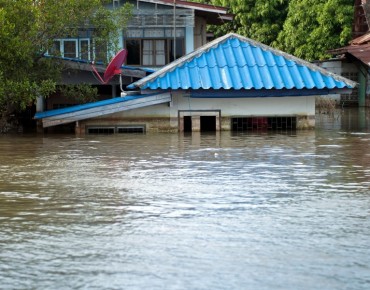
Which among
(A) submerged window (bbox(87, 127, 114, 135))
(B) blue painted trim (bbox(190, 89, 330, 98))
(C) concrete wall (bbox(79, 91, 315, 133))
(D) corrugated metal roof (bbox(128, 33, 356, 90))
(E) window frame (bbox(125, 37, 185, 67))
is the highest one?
(E) window frame (bbox(125, 37, 185, 67))

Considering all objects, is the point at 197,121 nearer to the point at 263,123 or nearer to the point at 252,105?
the point at 252,105

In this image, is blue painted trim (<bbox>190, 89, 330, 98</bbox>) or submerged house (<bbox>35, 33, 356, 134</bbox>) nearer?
submerged house (<bbox>35, 33, 356, 134</bbox>)

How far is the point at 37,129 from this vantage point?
23594mm

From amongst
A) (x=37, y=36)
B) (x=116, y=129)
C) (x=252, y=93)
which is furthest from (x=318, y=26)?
(x=37, y=36)

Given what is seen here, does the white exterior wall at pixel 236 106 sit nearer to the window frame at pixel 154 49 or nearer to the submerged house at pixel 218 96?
the submerged house at pixel 218 96

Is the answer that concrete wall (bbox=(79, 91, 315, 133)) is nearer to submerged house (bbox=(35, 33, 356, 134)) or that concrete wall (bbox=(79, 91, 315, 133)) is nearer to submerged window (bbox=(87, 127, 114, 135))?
submerged house (bbox=(35, 33, 356, 134))

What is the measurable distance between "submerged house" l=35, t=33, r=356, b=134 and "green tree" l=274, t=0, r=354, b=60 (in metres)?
19.5

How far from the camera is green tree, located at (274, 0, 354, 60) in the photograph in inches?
1671

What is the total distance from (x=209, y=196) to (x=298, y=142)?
28.4 feet

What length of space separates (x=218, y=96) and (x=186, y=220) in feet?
45.0

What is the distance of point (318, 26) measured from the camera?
4334cm

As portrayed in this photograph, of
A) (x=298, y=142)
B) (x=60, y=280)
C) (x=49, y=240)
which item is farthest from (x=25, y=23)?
(x=60, y=280)

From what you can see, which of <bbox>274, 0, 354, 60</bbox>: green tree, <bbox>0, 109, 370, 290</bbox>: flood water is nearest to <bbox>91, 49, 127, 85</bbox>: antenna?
<bbox>0, 109, 370, 290</bbox>: flood water

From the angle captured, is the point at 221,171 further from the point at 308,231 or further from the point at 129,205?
the point at 308,231
